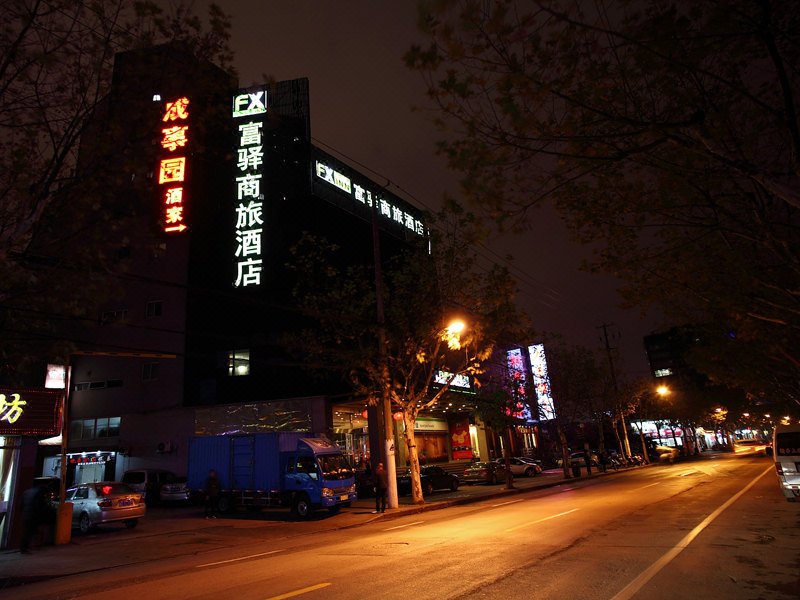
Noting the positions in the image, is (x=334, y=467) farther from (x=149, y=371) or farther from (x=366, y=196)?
(x=366, y=196)

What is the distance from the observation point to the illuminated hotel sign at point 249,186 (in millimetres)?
28625

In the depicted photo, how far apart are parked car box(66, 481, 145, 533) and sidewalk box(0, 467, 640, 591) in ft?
1.56

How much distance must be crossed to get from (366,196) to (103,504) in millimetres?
26514

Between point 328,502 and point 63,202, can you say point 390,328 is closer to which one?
point 328,502

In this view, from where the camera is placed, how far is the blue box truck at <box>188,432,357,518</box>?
Answer: 1975cm

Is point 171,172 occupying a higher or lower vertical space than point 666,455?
higher

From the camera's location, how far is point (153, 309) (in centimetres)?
3322

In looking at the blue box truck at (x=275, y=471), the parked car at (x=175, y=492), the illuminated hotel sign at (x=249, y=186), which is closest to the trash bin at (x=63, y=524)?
the blue box truck at (x=275, y=471)

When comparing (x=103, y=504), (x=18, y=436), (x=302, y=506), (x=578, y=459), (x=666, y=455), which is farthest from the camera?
(x=666, y=455)

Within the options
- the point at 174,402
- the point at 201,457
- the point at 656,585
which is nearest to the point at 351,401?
the point at 201,457

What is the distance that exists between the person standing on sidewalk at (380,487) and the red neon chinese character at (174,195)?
15.5 metres

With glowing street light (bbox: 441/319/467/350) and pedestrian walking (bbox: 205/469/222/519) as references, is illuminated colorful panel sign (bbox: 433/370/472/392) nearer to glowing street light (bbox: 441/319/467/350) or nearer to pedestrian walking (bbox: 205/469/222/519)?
glowing street light (bbox: 441/319/467/350)

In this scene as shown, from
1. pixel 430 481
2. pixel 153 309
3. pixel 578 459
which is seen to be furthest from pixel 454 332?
pixel 578 459

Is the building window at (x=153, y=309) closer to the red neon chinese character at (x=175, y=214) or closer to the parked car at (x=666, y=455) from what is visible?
the red neon chinese character at (x=175, y=214)
